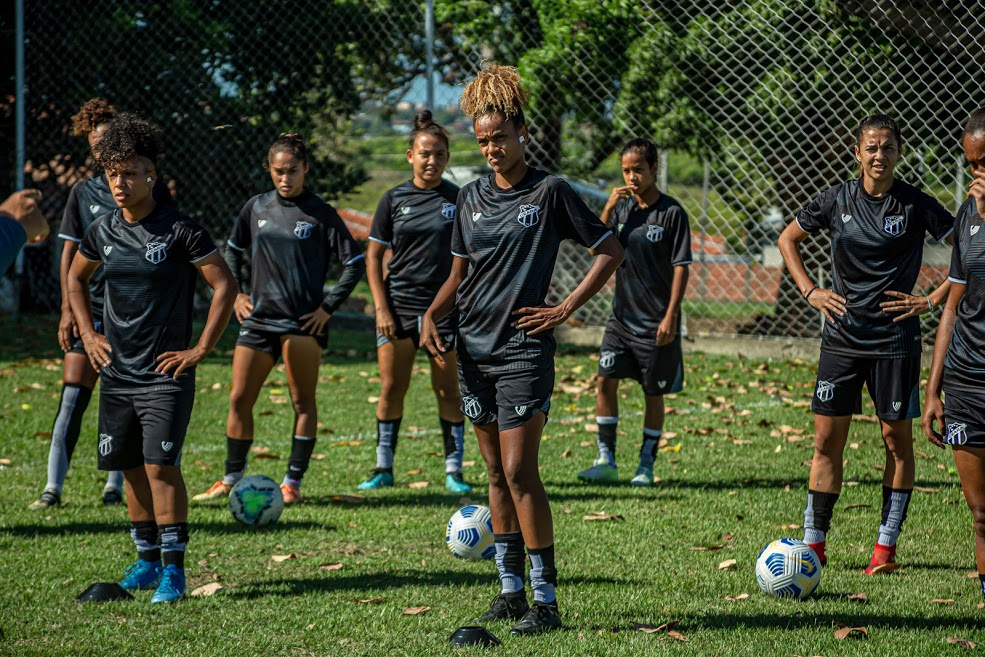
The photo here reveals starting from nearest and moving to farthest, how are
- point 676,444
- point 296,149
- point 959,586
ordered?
point 959,586
point 296,149
point 676,444

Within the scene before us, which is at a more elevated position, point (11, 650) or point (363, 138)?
point (363, 138)

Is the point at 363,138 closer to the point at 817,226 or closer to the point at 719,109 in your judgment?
the point at 719,109

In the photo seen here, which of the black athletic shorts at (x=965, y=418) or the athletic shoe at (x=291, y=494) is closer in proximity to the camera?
the black athletic shorts at (x=965, y=418)

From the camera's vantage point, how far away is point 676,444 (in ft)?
30.1

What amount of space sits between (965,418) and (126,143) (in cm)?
397

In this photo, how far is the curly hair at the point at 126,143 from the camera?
5293 mm

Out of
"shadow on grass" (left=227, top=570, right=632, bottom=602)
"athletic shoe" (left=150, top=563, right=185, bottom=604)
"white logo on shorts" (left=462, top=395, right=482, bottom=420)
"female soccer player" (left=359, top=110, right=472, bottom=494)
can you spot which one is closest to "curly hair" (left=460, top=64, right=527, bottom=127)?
"white logo on shorts" (left=462, top=395, right=482, bottom=420)

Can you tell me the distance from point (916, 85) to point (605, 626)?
8.76 meters

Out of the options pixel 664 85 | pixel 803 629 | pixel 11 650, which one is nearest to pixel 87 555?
pixel 11 650

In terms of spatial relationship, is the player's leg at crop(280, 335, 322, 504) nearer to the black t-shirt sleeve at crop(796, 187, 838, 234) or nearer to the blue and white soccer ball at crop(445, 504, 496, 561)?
the blue and white soccer ball at crop(445, 504, 496, 561)

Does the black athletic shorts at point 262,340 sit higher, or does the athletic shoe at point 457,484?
the black athletic shorts at point 262,340

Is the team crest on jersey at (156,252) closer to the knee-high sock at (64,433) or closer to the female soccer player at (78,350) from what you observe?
the female soccer player at (78,350)

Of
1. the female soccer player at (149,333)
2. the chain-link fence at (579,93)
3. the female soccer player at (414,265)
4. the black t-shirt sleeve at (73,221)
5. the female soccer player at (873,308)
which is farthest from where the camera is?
the chain-link fence at (579,93)

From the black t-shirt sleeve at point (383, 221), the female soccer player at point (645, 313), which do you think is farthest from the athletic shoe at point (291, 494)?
the female soccer player at point (645, 313)
